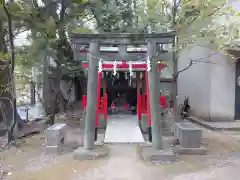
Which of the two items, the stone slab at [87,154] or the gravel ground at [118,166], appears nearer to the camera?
the gravel ground at [118,166]

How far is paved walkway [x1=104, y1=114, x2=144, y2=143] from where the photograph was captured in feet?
27.4

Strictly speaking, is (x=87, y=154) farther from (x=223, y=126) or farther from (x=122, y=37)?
(x=223, y=126)

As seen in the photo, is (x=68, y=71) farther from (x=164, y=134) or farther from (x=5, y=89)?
(x=164, y=134)

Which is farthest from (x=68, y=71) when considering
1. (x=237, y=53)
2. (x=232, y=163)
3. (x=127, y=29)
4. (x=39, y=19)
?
(x=232, y=163)

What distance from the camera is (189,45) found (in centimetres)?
952

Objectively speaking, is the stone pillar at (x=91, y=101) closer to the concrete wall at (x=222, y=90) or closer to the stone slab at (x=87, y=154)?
the stone slab at (x=87, y=154)

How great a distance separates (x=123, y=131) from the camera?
30.8 feet

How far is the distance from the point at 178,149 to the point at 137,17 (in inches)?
278

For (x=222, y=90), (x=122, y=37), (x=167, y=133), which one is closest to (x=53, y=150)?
(x=122, y=37)

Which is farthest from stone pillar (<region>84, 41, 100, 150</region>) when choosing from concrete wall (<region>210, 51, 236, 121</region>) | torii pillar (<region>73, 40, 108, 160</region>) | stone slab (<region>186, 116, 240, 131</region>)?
concrete wall (<region>210, 51, 236, 121</region>)

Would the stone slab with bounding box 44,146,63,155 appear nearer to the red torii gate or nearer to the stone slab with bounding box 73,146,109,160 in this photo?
the stone slab with bounding box 73,146,109,160

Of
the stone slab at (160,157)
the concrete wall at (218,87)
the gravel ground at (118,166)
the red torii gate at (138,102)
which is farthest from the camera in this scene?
the concrete wall at (218,87)

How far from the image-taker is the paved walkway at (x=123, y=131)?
8.35 metres

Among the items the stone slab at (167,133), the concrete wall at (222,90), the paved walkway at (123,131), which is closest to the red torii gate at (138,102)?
the paved walkway at (123,131)
